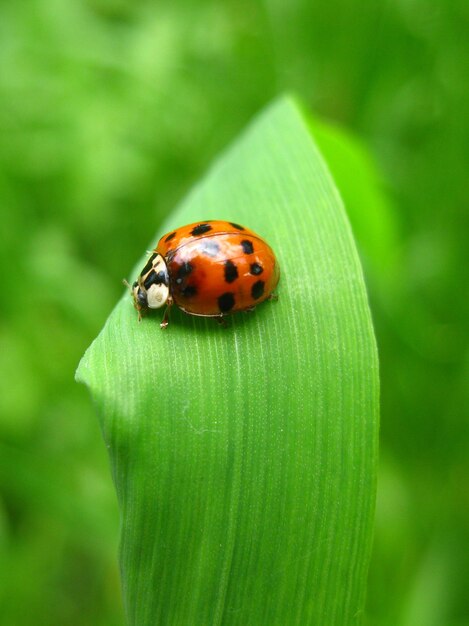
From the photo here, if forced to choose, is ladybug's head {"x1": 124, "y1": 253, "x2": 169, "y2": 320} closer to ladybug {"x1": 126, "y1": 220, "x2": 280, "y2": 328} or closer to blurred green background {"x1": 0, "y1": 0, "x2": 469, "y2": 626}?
ladybug {"x1": 126, "y1": 220, "x2": 280, "y2": 328}

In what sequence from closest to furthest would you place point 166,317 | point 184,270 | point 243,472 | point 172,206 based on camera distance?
point 243,472 < point 166,317 < point 184,270 < point 172,206

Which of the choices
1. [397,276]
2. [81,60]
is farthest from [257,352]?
[81,60]

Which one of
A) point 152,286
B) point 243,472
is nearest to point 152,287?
point 152,286

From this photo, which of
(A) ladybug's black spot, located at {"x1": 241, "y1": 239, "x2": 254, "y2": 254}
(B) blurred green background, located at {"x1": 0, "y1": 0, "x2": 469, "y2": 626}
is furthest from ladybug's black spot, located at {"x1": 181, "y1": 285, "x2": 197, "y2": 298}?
(B) blurred green background, located at {"x1": 0, "y1": 0, "x2": 469, "y2": 626}

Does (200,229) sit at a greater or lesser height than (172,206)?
lesser

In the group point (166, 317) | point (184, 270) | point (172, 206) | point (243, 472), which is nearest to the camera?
point (243, 472)

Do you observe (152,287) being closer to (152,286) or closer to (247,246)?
(152,286)

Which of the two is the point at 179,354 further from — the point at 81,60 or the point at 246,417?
the point at 81,60
